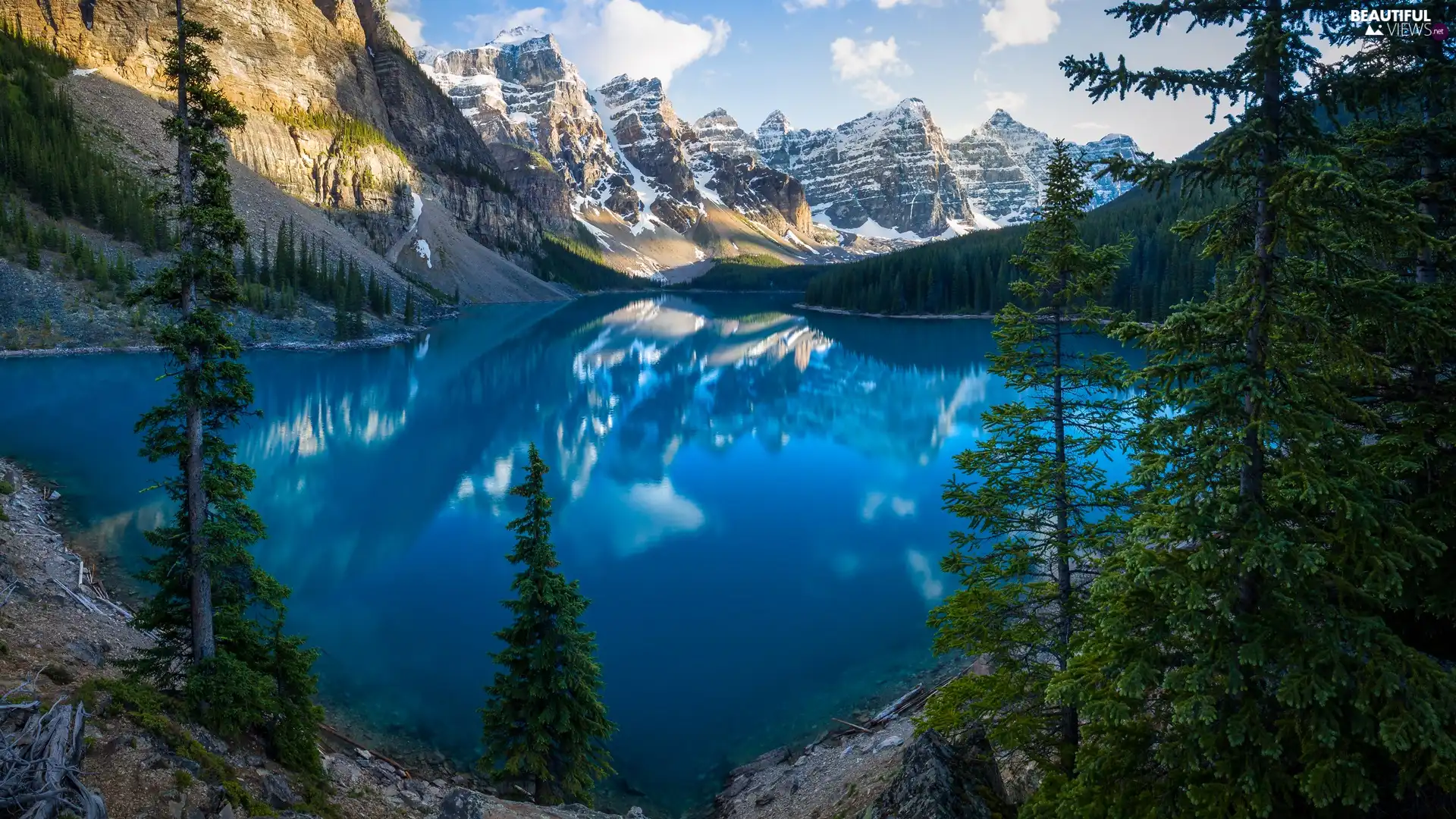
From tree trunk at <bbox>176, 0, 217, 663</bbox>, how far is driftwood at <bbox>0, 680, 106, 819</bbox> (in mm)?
2630

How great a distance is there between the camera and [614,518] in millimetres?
28281

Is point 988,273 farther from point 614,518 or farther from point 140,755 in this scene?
point 140,755

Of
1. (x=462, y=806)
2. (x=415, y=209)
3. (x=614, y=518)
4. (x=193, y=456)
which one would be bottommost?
(x=614, y=518)

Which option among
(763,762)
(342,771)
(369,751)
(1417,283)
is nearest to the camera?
(1417,283)

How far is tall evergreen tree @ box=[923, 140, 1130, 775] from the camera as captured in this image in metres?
8.40

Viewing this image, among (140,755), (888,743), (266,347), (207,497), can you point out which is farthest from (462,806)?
(266,347)

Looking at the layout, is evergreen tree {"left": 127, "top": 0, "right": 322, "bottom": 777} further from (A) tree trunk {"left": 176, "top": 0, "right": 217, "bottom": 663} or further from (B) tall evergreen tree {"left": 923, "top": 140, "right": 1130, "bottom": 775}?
(B) tall evergreen tree {"left": 923, "top": 140, "right": 1130, "bottom": 775}

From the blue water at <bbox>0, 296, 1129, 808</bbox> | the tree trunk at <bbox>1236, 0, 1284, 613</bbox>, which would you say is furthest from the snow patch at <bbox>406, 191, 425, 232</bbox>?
the tree trunk at <bbox>1236, 0, 1284, 613</bbox>

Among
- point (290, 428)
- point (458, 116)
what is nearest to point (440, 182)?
point (458, 116)

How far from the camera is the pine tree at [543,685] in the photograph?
11.1 metres

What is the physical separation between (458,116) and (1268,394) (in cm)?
21501

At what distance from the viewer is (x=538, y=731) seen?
11047 mm

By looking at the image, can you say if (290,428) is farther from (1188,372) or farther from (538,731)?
(1188,372)

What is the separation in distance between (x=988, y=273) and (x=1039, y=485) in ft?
363
